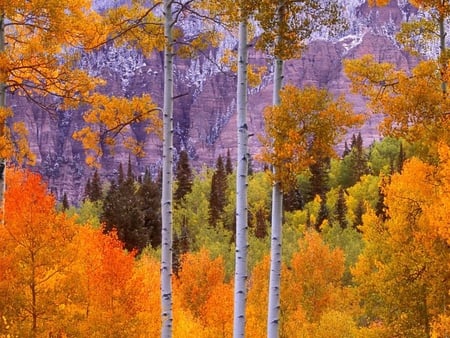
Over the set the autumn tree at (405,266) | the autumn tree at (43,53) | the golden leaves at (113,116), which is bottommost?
the autumn tree at (405,266)

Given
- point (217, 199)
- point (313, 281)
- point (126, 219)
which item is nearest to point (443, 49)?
point (313, 281)

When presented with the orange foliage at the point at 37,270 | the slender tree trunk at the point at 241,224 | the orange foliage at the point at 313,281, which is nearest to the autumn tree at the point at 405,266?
the slender tree trunk at the point at 241,224

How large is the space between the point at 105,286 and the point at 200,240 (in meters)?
43.7

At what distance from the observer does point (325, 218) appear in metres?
70.1

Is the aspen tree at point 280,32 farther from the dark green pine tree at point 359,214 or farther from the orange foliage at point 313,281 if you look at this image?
A: the dark green pine tree at point 359,214

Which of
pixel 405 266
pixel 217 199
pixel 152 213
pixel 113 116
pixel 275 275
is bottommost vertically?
pixel 217 199

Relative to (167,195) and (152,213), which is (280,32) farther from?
(152,213)

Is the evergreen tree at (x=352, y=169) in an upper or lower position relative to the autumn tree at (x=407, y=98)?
lower

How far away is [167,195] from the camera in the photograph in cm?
1066

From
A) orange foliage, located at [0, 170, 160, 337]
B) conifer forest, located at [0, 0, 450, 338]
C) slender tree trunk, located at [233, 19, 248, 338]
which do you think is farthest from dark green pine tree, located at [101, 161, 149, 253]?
slender tree trunk, located at [233, 19, 248, 338]

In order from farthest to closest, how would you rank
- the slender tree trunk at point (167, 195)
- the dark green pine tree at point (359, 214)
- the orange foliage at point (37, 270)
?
the dark green pine tree at point (359, 214) → the orange foliage at point (37, 270) → the slender tree trunk at point (167, 195)

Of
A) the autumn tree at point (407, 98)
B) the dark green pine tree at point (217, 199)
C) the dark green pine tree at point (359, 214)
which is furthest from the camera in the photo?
the dark green pine tree at point (217, 199)

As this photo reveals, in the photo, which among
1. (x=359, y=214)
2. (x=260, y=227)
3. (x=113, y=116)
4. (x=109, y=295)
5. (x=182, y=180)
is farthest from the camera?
(x=182, y=180)

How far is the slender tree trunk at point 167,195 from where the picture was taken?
10.5 m
